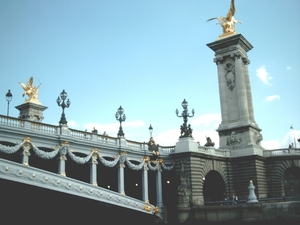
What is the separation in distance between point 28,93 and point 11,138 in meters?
32.5

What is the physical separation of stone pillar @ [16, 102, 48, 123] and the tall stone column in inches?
1005

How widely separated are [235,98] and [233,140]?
16.5 feet

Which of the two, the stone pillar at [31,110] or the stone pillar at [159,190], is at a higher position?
the stone pillar at [31,110]

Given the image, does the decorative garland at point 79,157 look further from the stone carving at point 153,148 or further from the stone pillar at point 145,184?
the stone carving at point 153,148

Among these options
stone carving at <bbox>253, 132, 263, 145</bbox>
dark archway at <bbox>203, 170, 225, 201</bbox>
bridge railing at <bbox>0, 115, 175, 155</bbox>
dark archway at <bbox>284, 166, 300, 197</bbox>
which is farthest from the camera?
stone carving at <bbox>253, 132, 263, 145</bbox>

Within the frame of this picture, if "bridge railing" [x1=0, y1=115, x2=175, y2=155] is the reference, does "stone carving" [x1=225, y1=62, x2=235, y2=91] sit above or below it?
above

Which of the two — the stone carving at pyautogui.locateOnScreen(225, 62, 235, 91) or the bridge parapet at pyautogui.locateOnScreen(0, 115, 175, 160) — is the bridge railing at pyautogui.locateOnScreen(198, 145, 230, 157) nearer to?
the bridge parapet at pyautogui.locateOnScreen(0, 115, 175, 160)

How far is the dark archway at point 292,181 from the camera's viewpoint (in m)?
45.8

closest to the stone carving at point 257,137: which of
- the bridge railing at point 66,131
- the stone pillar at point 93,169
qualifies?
the bridge railing at point 66,131

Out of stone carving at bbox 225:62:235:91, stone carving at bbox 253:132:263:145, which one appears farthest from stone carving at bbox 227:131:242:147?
stone carving at bbox 225:62:235:91

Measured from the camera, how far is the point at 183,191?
122 ft

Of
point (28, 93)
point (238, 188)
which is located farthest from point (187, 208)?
point (28, 93)

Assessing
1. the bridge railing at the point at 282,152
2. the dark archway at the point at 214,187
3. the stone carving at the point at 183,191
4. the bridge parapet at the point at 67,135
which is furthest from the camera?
the bridge railing at the point at 282,152

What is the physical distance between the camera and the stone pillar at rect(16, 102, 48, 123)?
57688 mm
